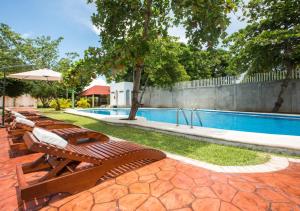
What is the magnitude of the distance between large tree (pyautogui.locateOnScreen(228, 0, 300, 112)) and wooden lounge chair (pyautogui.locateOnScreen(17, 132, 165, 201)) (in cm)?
1396

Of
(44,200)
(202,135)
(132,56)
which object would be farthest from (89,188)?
(132,56)

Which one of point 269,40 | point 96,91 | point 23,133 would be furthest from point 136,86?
point 96,91

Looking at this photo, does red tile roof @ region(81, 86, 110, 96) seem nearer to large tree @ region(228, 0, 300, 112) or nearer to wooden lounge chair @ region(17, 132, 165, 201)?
large tree @ region(228, 0, 300, 112)

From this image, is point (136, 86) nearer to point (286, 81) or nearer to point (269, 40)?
point (269, 40)

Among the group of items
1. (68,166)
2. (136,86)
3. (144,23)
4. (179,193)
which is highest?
(144,23)

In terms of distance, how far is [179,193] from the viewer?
9.13 feet

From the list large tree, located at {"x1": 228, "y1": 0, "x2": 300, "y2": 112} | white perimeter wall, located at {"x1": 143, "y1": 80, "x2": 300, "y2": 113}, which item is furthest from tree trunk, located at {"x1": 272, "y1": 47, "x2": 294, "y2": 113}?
white perimeter wall, located at {"x1": 143, "y1": 80, "x2": 300, "y2": 113}

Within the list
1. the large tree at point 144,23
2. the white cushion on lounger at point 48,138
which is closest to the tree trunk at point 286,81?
the large tree at point 144,23

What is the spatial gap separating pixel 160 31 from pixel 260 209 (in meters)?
9.84

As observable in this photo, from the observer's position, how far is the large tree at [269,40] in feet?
43.1

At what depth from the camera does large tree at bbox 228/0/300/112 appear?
13.1 m

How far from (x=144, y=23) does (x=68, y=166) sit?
8.53 meters

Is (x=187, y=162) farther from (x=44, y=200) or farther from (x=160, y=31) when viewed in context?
(x=160, y=31)

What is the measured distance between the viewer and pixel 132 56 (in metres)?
8.10
